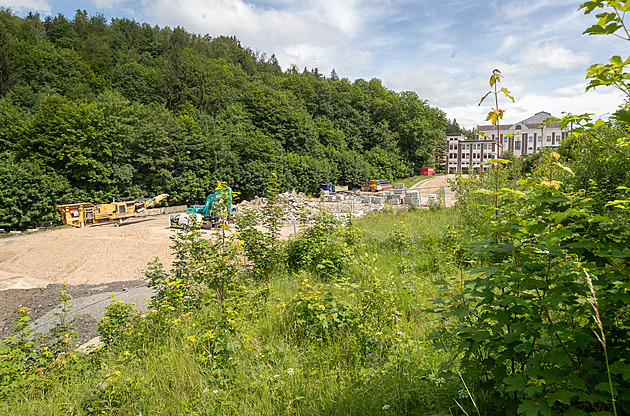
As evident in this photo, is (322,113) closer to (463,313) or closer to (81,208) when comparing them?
(81,208)

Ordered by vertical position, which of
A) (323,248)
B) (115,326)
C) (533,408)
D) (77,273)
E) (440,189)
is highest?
(440,189)

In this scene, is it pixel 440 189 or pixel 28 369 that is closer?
pixel 28 369

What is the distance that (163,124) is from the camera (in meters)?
35.0

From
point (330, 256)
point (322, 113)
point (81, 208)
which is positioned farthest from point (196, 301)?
point (322, 113)

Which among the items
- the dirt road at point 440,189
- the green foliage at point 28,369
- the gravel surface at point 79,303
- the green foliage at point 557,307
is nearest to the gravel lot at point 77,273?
the gravel surface at point 79,303

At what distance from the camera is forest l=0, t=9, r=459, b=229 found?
27.4m

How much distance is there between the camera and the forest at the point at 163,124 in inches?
1080

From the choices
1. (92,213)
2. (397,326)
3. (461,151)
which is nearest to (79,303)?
(397,326)

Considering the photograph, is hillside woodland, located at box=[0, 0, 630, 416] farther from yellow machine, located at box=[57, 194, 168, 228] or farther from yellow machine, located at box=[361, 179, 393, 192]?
yellow machine, located at box=[361, 179, 393, 192]

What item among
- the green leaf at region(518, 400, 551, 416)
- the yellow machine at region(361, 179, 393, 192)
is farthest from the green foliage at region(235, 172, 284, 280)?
the yellow machine at region(361, 179, 393, 192)

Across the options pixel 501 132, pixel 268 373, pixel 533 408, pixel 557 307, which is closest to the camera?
pixel 533 408

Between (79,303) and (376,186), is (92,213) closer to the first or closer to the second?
(79,303)

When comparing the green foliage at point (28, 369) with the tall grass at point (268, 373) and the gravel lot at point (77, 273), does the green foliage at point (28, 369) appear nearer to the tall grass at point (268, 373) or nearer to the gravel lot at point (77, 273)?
Result: the tall grass at point (268, 373)

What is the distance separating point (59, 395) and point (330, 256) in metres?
4.61
